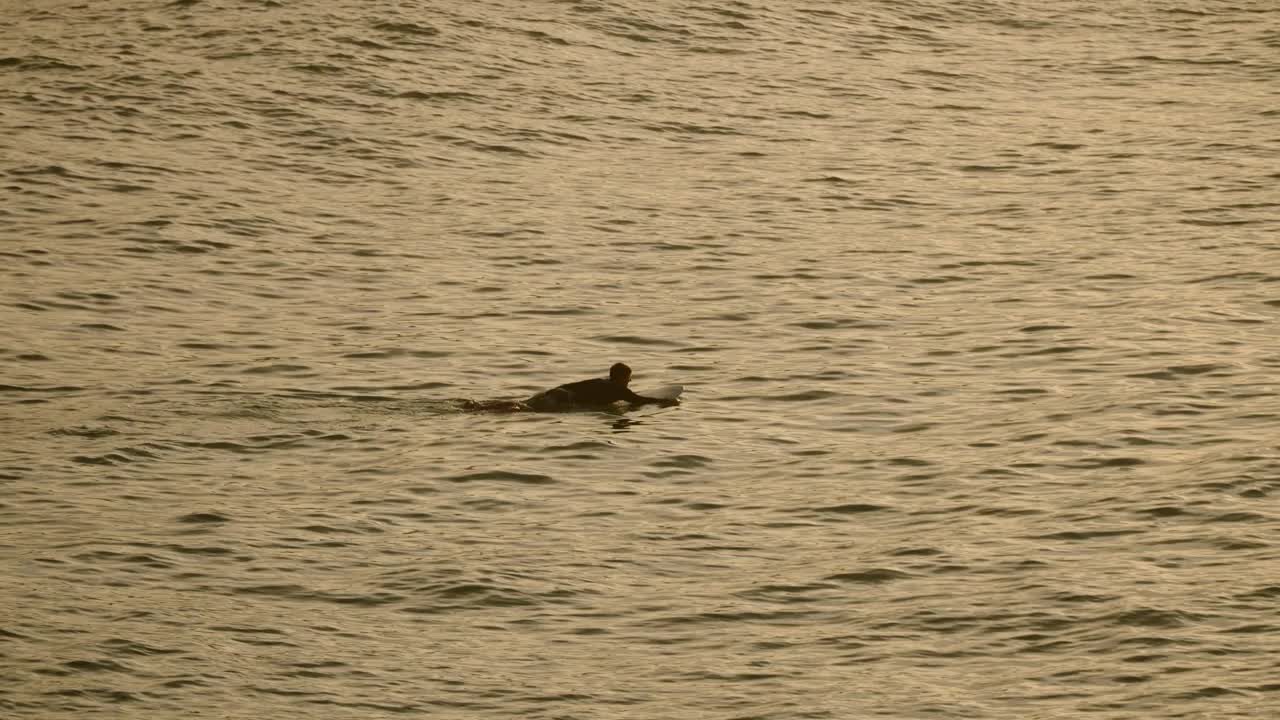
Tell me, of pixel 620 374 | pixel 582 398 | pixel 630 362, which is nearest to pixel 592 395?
pixel 582 398

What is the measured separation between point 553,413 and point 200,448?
10.1 ft

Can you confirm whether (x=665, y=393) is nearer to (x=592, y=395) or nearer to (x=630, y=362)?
(x=592, y=395)

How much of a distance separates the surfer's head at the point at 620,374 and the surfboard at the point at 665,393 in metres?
0.52

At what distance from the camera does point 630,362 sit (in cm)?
1952

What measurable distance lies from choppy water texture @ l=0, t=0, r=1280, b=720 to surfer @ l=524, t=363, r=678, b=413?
0.20m

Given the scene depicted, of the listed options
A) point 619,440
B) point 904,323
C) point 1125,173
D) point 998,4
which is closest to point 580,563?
point 619,440

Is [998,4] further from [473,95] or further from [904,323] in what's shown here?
[904,323]

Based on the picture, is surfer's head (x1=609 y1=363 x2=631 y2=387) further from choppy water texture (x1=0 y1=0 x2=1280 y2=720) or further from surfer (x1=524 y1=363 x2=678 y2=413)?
choppy water texture (x1=0 y1=0 x2=1280 y2=720)

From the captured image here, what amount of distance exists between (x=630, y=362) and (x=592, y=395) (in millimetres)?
2013

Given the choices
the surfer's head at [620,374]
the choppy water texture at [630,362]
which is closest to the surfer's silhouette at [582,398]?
the surfer's head at [620,374]

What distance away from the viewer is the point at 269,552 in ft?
46.7

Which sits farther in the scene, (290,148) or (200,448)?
(290,148)

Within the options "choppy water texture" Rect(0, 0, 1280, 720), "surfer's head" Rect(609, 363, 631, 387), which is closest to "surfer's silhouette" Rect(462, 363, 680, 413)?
"surfer's head" Rect(609, 363, 631, 387)

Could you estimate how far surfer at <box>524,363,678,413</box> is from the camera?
17422mm
